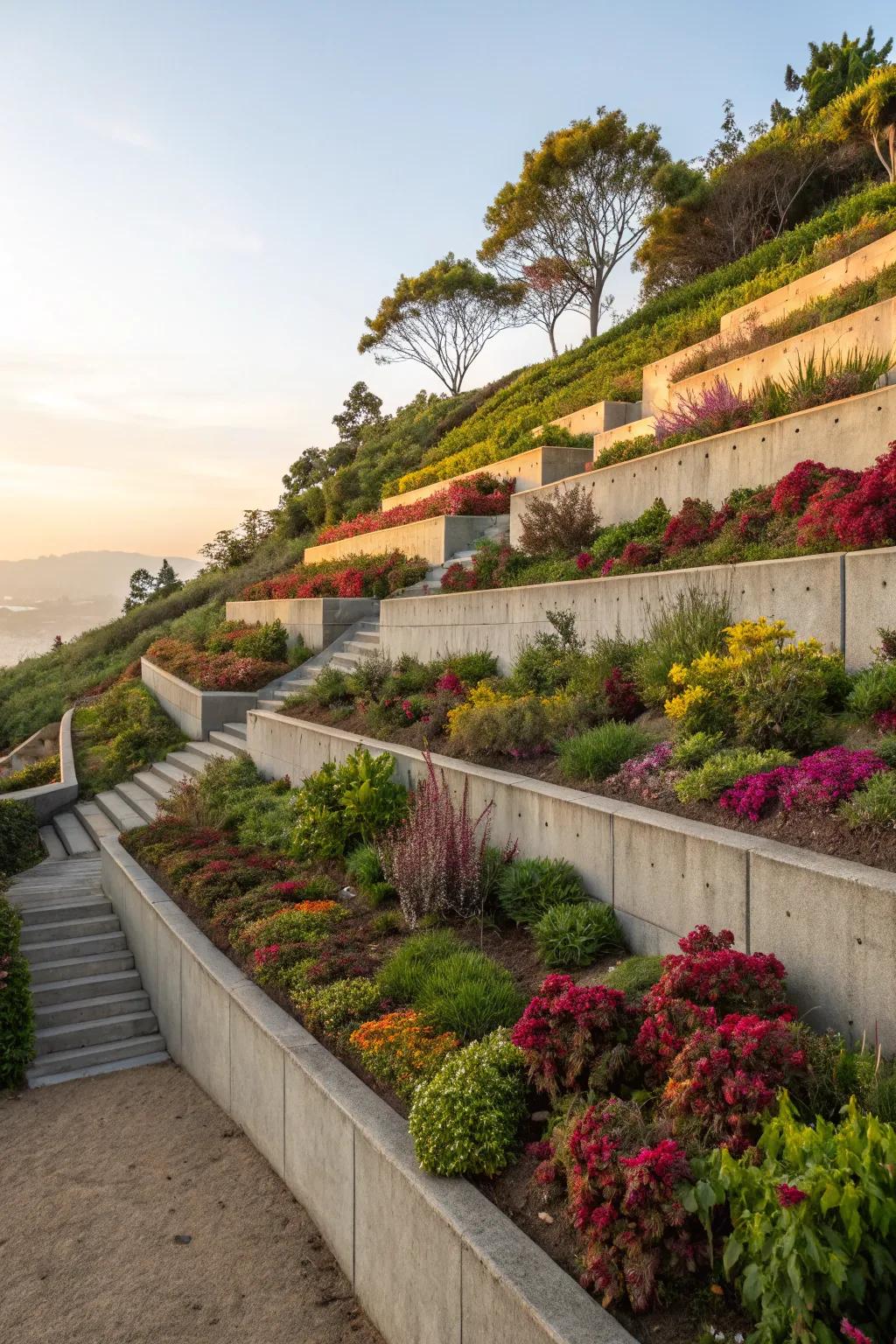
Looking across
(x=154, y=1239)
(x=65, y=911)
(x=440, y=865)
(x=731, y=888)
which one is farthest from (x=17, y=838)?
(x=731, y=888)

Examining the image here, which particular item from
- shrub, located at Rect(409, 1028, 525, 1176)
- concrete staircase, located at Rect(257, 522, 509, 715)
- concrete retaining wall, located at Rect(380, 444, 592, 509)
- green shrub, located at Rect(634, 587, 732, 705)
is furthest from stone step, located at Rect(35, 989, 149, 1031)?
concrete retaining wall, located at Rect(380, 444, 592, 509)

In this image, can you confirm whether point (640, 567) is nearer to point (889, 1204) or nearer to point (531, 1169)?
point (531, 1169)

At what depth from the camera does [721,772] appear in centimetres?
483

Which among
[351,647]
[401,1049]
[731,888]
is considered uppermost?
[351,647]

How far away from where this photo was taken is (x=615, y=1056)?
338cm

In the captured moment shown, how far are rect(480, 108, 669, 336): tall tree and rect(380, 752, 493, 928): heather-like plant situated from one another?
27.1m

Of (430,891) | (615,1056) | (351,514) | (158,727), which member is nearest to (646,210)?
(351,514)

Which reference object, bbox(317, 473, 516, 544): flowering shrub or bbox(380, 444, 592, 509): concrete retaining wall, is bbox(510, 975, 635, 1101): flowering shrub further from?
bbox(317, 473, 516, 544): flowering shrub

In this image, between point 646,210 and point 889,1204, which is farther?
point 646,210

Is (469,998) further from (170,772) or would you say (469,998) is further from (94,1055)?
(170,772)

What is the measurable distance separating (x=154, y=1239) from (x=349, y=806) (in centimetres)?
354

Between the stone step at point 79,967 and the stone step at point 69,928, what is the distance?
317 millimetres

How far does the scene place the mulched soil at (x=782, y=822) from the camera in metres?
3.87

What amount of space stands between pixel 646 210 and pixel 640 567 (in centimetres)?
2654
